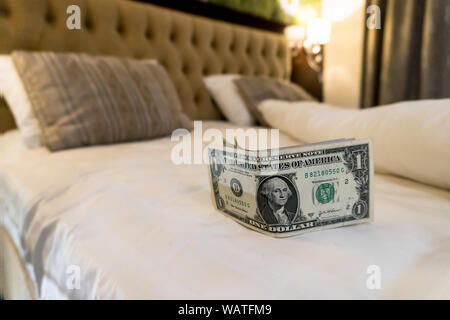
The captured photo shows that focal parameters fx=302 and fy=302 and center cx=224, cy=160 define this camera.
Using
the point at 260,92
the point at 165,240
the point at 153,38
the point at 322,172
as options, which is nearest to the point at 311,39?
the point at 260,92

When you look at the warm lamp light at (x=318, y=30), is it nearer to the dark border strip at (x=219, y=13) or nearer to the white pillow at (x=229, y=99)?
the dark border strip at (x=219, y=13)

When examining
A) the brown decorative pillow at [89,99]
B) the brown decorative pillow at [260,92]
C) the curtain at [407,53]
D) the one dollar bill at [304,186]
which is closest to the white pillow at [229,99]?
the brown decorative pillow at [260,92]

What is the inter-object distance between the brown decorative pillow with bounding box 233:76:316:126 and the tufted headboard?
0.85ft

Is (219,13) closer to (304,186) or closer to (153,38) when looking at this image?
(153,38)

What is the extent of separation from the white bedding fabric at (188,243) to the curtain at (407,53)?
4.74 feet

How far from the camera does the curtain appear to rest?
1.77 metres

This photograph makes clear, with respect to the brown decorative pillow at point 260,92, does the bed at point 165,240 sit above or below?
below

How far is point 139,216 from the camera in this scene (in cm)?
54

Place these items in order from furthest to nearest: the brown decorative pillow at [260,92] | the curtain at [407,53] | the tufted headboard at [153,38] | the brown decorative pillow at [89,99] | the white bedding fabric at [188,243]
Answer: the curtain at [407,53], the brown decorative pillow at [260,92], the tufted headboard at [153,38], the brown decorative pillow at [89,99], the white bedding fabric at [188,243]

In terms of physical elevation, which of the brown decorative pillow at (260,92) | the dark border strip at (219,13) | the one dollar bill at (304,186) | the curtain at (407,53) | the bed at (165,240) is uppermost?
the dark border strip at (219,13)

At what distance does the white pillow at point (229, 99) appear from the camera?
1.66 meters
